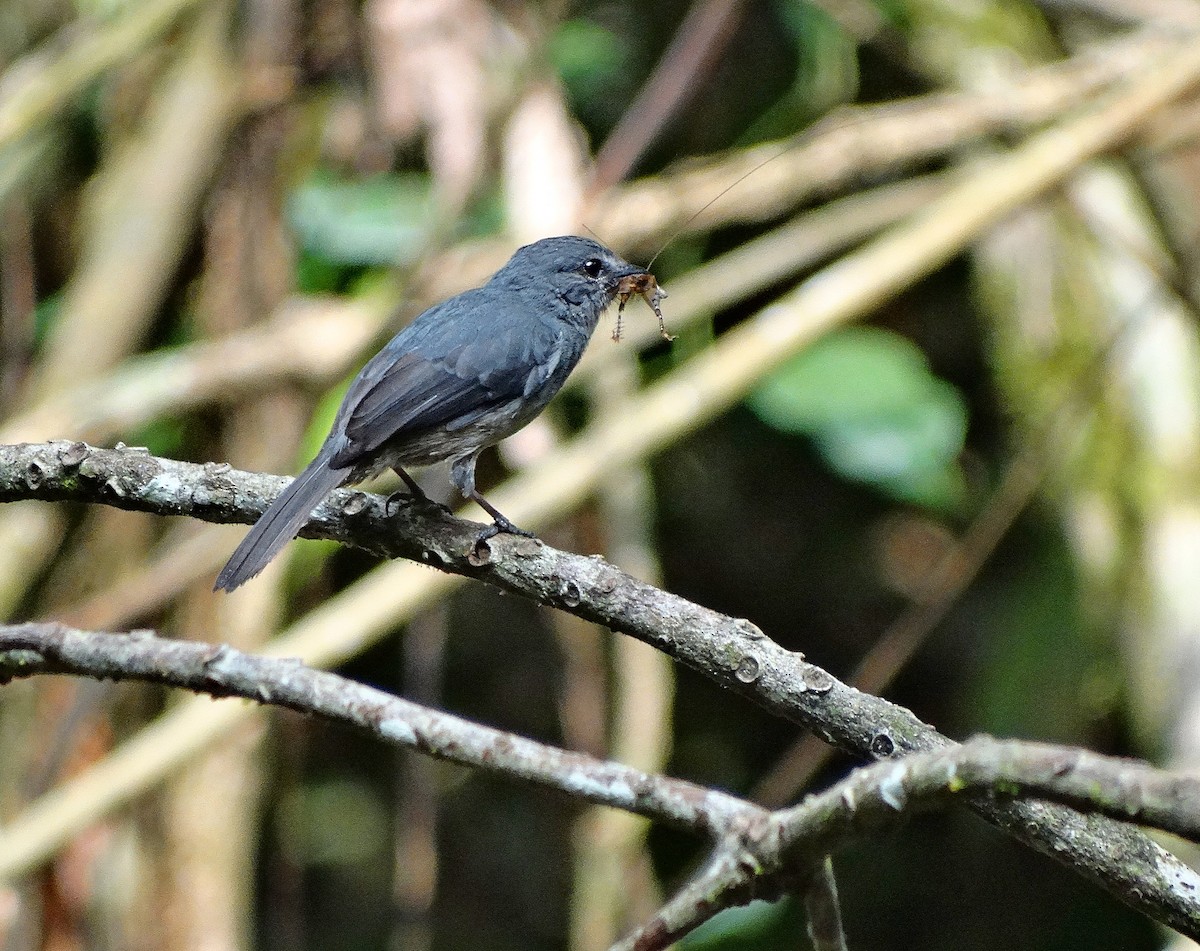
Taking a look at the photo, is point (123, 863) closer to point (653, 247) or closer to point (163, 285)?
point (163, 285)

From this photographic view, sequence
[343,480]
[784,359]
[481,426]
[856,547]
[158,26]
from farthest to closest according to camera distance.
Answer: [856,547]
[158,26]
[784,359]
[481,426]
[343,480]

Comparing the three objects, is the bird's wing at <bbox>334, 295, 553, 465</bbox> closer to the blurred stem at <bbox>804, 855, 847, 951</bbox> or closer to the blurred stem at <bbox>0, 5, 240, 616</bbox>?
the blurred stem at <bbox>0, 5, 240, 616</bbox>

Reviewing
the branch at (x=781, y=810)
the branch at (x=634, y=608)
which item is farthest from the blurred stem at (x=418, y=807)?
the branch at (x=781, y=810)

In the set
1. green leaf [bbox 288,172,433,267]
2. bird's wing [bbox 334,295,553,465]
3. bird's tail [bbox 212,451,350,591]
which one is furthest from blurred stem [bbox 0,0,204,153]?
bird's tail [bbox 212,451,350,591]

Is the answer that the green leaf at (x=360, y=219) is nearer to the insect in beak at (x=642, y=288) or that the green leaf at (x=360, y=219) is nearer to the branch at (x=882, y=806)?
the insect in beak at (x=642, y=288)

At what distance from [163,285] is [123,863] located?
2.18 meters

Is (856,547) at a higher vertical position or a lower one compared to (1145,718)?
lower

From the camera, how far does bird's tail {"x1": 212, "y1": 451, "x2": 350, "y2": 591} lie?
2453mm

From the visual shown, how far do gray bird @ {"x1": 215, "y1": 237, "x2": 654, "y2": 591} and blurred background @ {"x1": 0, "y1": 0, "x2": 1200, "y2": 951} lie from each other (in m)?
0.44

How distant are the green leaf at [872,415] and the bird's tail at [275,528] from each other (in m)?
2.39

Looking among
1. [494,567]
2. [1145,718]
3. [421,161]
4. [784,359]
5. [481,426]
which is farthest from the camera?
[421,161]

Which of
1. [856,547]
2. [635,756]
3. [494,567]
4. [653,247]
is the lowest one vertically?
[856,547]

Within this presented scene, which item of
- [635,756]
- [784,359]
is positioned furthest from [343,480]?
[635,756]

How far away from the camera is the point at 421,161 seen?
588 cm
